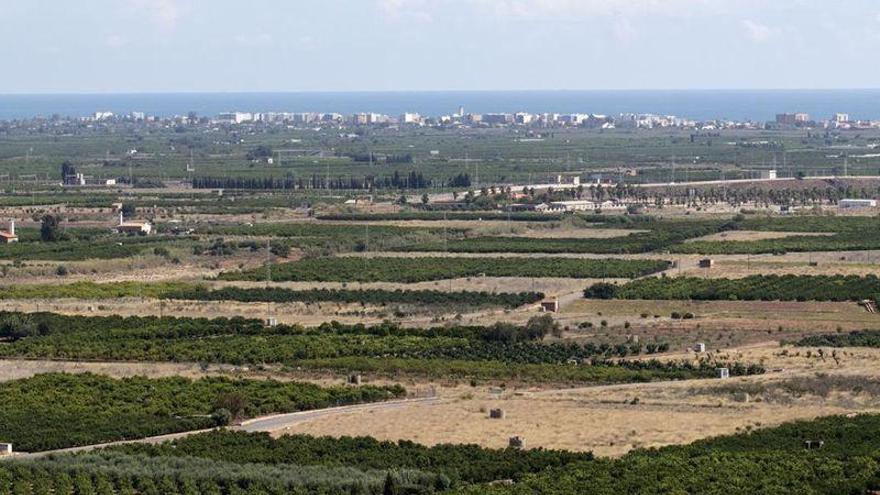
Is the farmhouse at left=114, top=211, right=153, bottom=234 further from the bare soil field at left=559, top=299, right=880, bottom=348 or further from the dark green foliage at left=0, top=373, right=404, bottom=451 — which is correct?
the dark green foliage at left=0, top=373, right=404, bottom=451

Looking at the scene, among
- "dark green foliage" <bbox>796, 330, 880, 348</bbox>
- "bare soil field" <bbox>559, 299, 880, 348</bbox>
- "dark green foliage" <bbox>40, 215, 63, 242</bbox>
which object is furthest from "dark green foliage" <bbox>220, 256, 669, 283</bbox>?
"dark green foliage" <bbox>796, 330, 880, 348</bbox>

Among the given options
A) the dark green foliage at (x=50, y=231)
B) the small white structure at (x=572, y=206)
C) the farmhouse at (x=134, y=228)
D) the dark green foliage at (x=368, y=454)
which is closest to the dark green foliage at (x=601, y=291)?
the dark green foliage at (x=368, y=454)

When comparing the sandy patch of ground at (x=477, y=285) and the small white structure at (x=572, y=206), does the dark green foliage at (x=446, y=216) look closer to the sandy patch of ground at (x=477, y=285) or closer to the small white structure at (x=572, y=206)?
the small white structure at (x=572, y=206)

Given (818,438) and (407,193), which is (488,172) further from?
(818,438)

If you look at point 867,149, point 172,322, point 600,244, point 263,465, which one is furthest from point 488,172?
point 263,465

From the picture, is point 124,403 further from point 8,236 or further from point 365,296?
point 8,236

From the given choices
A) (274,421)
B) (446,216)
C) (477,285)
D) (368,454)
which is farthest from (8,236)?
(368,454)

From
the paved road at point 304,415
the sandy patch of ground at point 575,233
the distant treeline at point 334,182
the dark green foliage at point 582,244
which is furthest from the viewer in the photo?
the distant treeline at point 334,182
